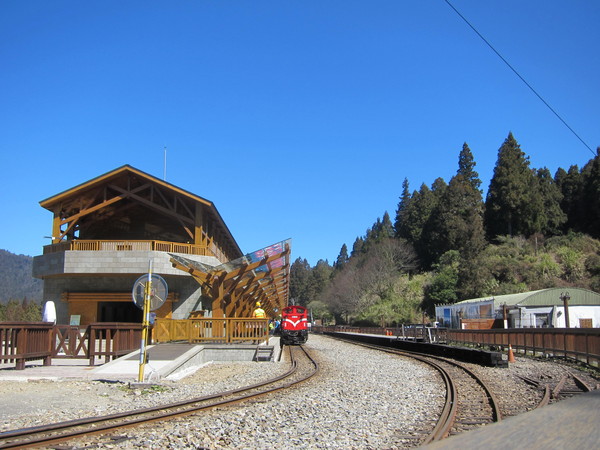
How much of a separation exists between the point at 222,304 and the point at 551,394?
50.9 ft

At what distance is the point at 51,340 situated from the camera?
52.3 feet

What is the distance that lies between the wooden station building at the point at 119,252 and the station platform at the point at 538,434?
22192mm

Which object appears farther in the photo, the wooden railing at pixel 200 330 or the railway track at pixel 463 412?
the wooden railing at pixel 200 330

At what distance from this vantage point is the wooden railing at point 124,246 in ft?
100

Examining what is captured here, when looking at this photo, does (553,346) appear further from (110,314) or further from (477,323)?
(110,314)

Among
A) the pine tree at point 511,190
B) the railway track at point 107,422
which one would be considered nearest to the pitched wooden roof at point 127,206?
the railway track at point 107,422

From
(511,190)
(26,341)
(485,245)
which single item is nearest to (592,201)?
(511,190)

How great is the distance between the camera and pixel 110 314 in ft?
106

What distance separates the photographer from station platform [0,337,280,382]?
13.2 metres

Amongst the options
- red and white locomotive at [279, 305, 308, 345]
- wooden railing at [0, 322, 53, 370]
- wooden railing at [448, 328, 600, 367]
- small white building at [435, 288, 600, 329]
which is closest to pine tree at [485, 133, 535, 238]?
small white building at [435, 288, 600, 329]

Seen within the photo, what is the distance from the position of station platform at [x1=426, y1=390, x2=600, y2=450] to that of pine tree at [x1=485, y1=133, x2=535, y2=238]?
58762mm

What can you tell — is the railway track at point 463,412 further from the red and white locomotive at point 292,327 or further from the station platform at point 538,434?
the red and white locomotive at point 292,327

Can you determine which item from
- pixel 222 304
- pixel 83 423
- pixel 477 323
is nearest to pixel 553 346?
pixel 222 304

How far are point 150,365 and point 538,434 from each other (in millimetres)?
12318
